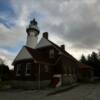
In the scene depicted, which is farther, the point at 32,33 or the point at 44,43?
the point at 32,33

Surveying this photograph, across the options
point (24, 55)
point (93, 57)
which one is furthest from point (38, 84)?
point (93, 57)

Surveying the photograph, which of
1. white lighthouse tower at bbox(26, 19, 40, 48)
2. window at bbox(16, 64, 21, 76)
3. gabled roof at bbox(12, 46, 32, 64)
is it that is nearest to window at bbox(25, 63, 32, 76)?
gabled roof at bbox(12, 46, 32, 64)

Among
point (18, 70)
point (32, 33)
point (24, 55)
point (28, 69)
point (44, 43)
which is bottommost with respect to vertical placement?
point (18, 70)

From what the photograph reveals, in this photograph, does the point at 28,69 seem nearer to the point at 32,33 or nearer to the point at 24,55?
the point at 24,55

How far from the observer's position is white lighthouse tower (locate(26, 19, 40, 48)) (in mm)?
36216

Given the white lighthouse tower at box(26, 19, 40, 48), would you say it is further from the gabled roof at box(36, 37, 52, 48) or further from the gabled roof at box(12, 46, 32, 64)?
the gabled roof at box(12, 46, 32, 64)

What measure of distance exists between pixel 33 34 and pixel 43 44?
378 inches

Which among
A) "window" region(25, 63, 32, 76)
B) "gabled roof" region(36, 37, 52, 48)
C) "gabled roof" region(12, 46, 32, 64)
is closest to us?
"window" region(25, 63, 32, 76)

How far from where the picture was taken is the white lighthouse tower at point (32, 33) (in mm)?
36216

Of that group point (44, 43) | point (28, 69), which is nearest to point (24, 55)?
point (28, 69)

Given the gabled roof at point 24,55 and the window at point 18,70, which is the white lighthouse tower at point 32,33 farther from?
the window at point 18,70

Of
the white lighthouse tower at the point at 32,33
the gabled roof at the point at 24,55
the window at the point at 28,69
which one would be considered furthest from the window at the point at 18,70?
the white lighthouse tower at the point at 32,33

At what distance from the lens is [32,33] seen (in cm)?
3812

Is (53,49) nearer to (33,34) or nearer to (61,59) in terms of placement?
(61,59)
